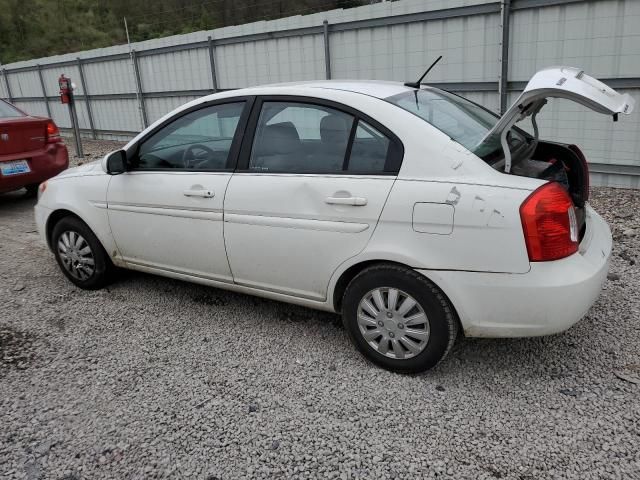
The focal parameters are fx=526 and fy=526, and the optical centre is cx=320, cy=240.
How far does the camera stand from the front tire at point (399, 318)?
2697 mm

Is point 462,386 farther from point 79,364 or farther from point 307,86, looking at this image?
point 79,364

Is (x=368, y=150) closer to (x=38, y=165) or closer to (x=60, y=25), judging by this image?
(x=38, y=165)

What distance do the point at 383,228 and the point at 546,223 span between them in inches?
30.6

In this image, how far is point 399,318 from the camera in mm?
2803

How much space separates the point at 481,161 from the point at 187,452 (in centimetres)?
198

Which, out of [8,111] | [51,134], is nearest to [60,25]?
[8,111]

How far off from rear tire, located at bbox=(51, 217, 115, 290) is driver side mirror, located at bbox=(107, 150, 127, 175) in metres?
0.63

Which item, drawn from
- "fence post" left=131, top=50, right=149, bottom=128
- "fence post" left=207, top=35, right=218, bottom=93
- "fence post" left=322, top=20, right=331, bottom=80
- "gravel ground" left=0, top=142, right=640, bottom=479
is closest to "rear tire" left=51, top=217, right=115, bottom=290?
"gravel ground" left=0, top=142, right=640, bottom=479

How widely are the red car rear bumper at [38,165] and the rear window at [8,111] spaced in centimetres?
56

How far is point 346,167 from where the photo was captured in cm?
291

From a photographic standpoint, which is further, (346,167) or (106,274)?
(106,274)

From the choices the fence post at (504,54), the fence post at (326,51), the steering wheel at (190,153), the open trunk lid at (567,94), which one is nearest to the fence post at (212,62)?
the fence post at (326,51)

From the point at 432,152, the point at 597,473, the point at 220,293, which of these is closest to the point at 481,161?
the point at 432,152

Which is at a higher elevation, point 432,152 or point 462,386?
point 432,152
